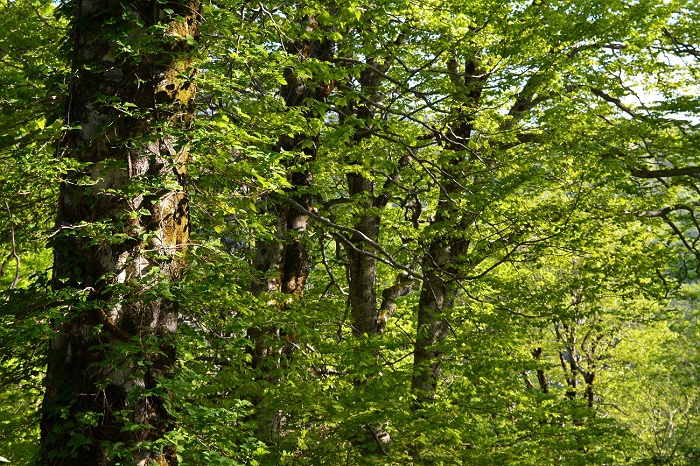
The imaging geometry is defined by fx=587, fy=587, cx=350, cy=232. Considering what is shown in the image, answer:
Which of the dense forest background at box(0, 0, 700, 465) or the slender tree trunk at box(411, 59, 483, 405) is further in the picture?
the slender tree trunk at box(411, 59, 483, 405)

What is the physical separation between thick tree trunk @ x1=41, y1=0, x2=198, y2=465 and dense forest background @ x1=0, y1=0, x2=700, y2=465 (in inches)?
0.6

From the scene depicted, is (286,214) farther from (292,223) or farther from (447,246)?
(447,246)

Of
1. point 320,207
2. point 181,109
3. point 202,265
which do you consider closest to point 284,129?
point 181,109

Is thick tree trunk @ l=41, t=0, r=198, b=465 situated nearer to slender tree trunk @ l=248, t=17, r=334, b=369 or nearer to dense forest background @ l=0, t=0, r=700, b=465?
dense forest background @ l=0, t=0, r=700, b=465

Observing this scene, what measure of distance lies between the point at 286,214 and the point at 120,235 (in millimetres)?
5039

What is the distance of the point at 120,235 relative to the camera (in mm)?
3674

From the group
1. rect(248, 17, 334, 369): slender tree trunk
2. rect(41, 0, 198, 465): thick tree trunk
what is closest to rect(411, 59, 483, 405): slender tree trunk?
rect(248, 17, 334, 369): slender tree trunk

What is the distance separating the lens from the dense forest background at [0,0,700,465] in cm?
380

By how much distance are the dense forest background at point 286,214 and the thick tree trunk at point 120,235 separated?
0.02m

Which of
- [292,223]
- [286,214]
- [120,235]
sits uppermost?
[286,214]

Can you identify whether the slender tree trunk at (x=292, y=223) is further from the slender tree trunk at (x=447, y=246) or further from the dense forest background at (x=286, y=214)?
the slender tree trunk at (x=447, y=246)

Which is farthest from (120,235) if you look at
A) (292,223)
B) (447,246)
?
(447,246)

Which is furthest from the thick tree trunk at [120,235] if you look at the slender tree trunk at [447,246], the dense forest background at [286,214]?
the slender tree trunk at [447,246]

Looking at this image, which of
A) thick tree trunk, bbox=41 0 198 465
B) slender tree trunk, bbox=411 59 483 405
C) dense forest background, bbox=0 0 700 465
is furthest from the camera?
slender tree trunk, bbox=411 59 483 405
